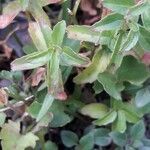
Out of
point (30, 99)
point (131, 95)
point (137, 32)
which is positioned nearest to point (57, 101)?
point (30, 99)

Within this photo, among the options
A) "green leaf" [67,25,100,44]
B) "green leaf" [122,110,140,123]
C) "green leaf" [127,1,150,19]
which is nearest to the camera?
"green leaf" [127,1,150,19]

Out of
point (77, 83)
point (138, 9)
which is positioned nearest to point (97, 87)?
point (77, 83)

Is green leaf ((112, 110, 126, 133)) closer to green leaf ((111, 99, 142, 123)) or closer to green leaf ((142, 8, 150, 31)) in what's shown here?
green leaf ((111, 99, 142, 123))

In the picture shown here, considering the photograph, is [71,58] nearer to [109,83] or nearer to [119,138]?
[109,83]

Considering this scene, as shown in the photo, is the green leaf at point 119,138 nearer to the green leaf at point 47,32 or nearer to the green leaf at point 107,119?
the green leaf at point 107,119

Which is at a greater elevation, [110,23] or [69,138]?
[110,23]

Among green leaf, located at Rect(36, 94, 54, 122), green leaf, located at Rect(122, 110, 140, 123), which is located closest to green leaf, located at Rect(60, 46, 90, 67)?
green leaf, located at Rect(36, 94, 54, 122)
